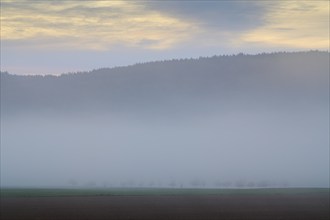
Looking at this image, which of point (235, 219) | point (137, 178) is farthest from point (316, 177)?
point (235, 219)

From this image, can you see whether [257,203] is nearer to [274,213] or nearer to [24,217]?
[274,213]

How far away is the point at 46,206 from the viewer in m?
62.5

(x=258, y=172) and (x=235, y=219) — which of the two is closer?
(x=235, y=219)

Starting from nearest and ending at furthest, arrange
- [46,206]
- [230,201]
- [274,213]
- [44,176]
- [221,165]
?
[274,213] → [46,206] → [230,201] → [44,176] → [221,165]

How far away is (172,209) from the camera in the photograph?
5900 centimetres

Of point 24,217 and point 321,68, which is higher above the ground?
point 321,68

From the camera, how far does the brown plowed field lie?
5219 cm

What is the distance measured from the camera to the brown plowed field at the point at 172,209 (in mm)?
52188

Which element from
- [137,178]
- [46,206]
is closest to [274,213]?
[46,206]

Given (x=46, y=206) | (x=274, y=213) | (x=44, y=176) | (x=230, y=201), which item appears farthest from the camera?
(x=44, y=176)

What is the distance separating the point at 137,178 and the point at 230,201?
329ft

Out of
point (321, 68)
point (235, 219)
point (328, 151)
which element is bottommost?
point (235, 219)

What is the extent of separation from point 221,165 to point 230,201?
12589cm

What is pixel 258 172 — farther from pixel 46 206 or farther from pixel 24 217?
pixel 24 217
